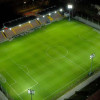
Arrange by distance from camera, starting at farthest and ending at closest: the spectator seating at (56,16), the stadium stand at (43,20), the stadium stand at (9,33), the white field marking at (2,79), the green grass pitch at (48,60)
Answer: the spectator seating at (56,16)
the stadium stand at (43,20)
the stadium stand at (9,33)
the white field marking at (2,79)
the green grass pitch at (48,60)

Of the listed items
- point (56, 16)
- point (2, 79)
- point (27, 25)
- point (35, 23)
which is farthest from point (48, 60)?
point (56, 16)

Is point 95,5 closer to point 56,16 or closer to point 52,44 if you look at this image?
point 56,16

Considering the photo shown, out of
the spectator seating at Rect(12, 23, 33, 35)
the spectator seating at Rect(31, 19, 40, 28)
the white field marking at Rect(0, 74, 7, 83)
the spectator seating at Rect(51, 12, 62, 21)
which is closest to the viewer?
the white field marking at Rect(0, 74, 7, 83)

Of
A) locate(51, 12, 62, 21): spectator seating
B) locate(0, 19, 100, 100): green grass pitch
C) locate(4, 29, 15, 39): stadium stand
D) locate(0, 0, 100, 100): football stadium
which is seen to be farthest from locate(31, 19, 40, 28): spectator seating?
locate(4, 29, 15, 39): stadium stand

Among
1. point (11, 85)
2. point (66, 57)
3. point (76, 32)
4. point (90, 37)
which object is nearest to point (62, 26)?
point (76, 32)

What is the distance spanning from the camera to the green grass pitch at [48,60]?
4191 centimetres

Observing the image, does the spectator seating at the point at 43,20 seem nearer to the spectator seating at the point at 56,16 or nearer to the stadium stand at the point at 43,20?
the stadium stand at the point at 43,20

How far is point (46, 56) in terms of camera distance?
50.5 meters

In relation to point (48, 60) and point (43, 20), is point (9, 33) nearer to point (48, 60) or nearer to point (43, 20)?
point (43, 20)

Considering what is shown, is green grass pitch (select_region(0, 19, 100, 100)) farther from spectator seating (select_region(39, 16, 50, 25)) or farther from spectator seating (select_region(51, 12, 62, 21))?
spectator seating (select_region(51, 12, 62, 21))

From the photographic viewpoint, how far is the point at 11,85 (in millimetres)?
42312

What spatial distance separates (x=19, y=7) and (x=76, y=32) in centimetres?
2429

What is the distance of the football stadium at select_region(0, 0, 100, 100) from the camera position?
41781 mm

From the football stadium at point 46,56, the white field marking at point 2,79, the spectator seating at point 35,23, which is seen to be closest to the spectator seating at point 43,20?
the football stadium at point 46,56
